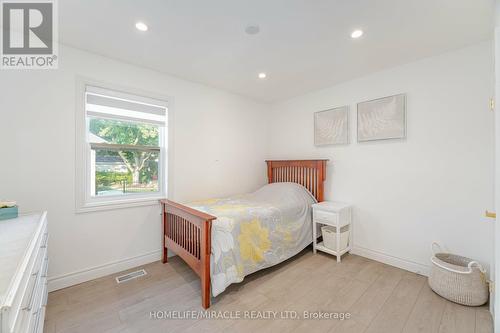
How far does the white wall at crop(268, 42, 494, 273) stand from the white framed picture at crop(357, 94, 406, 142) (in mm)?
77

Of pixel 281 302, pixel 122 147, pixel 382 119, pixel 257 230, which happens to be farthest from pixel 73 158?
pixel 382 119

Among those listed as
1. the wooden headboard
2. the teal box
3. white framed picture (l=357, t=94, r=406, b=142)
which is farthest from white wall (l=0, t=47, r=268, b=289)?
white framed picture (l=357, t=94, r=406, b=142)

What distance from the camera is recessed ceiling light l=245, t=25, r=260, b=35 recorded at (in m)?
1.82

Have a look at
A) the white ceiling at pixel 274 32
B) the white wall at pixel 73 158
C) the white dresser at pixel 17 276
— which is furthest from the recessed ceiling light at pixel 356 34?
the white dresser at pixel 17 276

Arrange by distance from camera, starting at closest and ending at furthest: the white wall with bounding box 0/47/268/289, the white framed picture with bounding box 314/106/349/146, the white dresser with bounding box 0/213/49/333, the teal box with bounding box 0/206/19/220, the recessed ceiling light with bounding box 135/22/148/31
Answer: the white dresser with bounding box 0/213/49/333 → the teal box with bounding box 0/206/19/220 → the recessed ceiling light with bounding box 135/22/148/31 → the white wall with bounding box 0/47/268/289 → the white framed picture with bounding box 314/106/349/146

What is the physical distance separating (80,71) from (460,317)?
4.13 meters

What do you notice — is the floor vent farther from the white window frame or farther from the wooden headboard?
the wooden headboard

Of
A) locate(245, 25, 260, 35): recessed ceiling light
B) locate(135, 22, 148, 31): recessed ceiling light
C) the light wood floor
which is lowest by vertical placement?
the light wood floor

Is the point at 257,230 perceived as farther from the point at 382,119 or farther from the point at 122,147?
the point at 382,119

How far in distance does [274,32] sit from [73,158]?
2.35 meters

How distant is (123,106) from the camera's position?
244 cm

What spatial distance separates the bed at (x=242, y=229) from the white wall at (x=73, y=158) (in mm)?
397

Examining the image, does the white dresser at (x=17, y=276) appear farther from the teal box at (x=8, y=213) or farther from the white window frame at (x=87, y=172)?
the white window frame at (x=87, y=172)

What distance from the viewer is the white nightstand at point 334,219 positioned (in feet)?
8.64
